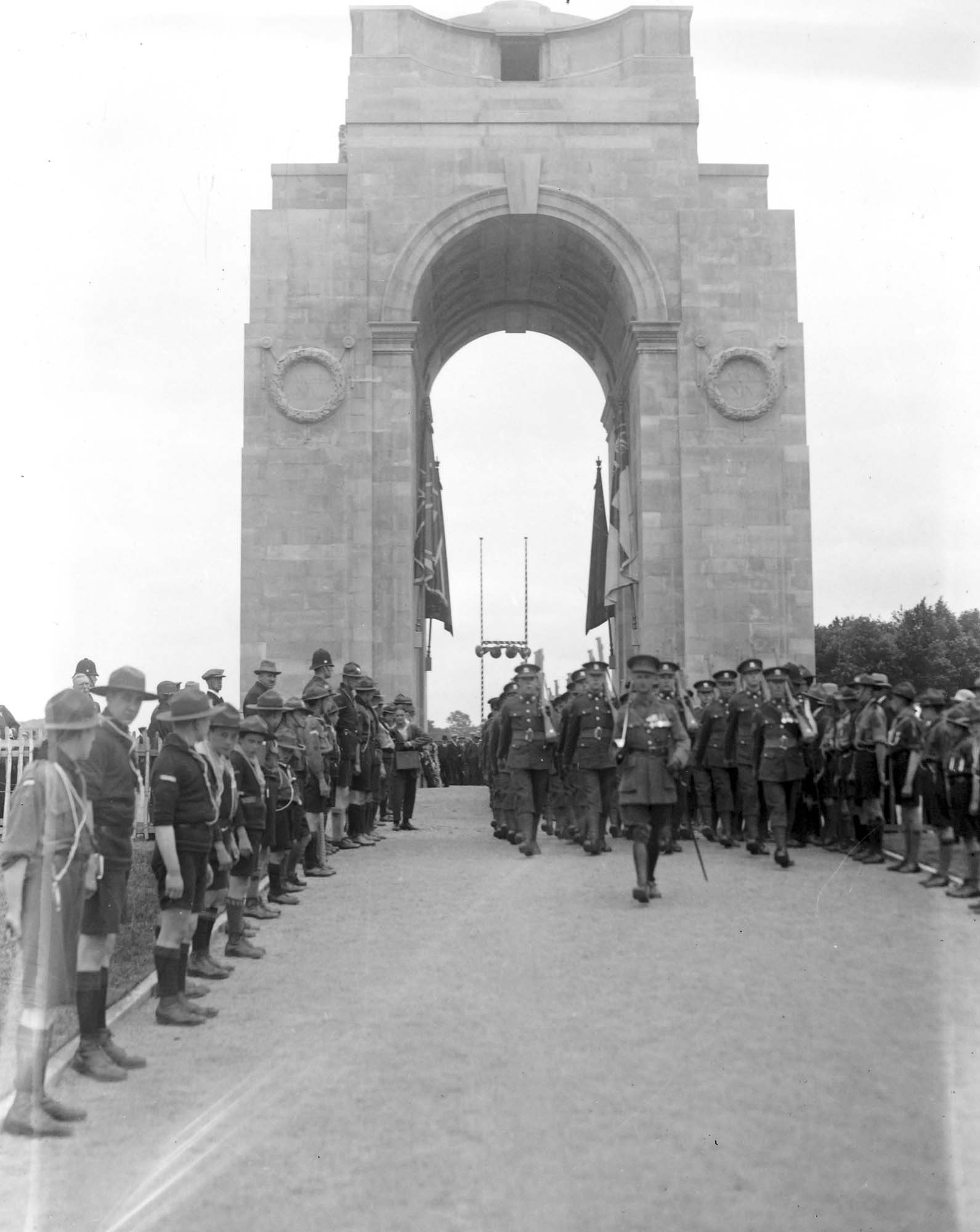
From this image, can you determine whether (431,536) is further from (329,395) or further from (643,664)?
(643,664)

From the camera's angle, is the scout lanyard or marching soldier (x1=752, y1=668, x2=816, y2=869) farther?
marching soldier (x1=752, y1=668, x2=816, y2=869)

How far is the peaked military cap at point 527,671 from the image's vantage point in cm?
1420

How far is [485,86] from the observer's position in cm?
2380

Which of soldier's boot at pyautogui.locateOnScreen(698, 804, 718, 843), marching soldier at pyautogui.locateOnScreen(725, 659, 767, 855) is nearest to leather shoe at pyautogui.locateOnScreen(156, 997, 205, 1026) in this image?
marching soldier at pyautogui.locateOnScreen(725, 659, 767, 855)

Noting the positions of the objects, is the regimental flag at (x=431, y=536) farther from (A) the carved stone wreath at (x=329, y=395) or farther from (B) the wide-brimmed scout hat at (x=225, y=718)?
(B) the wide-brimmed scout hat at (x=225, y=718)

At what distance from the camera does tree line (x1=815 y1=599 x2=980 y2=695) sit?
4219 cm

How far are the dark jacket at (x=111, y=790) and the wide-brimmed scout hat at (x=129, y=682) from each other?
180 millimetres

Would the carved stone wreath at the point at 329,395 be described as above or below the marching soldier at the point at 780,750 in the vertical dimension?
above

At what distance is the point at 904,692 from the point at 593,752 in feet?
9.68

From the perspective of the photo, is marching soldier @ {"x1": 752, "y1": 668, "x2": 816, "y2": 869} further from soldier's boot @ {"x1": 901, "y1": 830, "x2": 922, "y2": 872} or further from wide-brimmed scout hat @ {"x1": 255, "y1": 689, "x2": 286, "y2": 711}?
wide-brimmed scout hat @ {"x1": 255, "y1": 689, "x2": 286, "y2": 711}

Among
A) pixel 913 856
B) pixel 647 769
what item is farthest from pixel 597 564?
pixel 647 769

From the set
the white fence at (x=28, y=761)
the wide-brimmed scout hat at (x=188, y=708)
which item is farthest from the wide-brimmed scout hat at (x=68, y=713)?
the white fence at (x=28, y=761)

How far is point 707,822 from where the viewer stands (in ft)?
50.1

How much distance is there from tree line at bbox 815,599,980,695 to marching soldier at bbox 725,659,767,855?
29.3 meters
